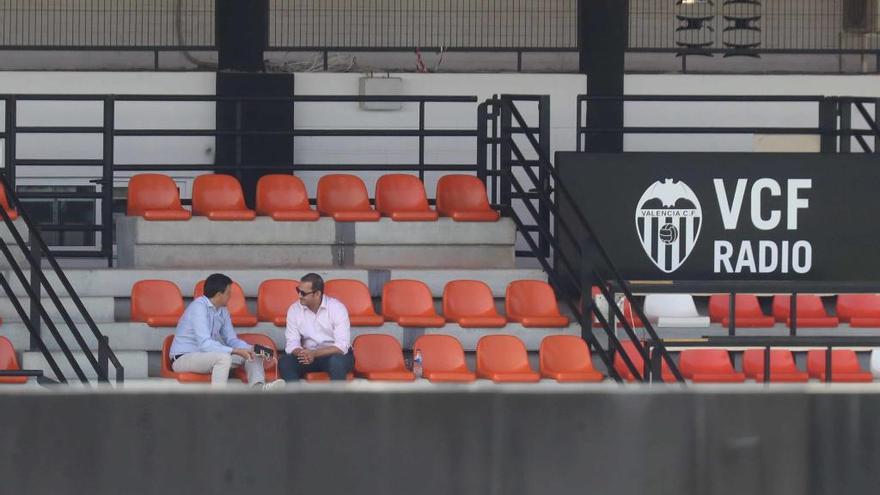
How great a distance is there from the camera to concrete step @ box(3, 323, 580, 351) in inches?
526

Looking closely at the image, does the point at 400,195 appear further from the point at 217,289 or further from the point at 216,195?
the point at 217,289

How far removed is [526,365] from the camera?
43.4ft

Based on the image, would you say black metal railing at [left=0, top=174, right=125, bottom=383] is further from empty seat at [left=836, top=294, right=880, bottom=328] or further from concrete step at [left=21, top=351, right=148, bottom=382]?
empty seat at [left=836, top=294, right=880, bottom=328]

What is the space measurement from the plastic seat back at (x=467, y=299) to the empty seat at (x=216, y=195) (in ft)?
7.31

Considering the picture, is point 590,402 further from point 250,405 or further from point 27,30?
point 27,30

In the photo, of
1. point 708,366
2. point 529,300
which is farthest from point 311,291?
point 708,366

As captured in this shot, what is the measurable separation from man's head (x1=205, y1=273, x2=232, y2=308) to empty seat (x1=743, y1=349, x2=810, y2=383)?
464 centimetres

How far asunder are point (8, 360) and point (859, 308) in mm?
7726

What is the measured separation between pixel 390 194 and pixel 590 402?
8300 millimetres

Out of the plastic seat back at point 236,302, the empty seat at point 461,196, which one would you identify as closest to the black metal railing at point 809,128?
the empty seat at point 461,196

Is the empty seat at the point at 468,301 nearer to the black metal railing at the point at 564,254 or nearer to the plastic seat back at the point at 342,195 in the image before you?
the black metal railing at the point at 564,254

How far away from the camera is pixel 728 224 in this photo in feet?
50.3

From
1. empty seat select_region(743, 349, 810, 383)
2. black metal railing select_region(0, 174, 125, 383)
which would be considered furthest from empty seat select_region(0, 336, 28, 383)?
empty seat select_region(743, 349, 810, 383)

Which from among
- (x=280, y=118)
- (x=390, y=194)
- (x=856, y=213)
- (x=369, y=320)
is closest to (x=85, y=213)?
(x=280, y=118)
